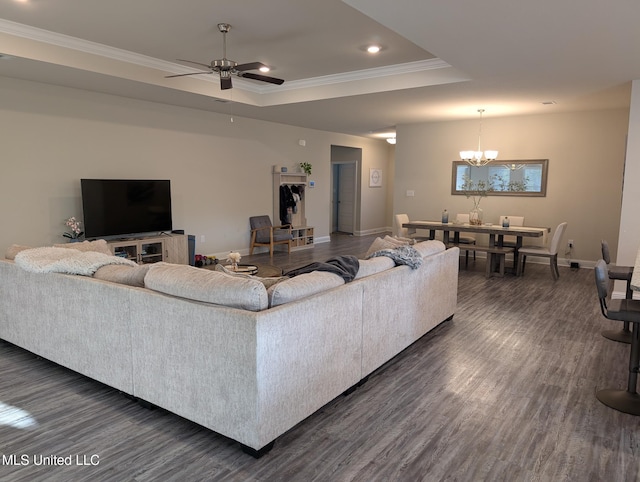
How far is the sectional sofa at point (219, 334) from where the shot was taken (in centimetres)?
221

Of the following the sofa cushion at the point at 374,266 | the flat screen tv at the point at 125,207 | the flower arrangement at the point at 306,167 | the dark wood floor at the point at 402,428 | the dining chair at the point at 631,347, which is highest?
the flower arrangement at the point at 306,167

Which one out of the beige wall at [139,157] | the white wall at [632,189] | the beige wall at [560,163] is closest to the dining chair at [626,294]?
the white wall at [632,189]

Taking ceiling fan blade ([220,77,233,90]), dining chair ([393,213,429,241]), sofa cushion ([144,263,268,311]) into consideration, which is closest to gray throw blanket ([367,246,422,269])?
sofa cushion ([144,263,268,311])

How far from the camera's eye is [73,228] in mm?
5684

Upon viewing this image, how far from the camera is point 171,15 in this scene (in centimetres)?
396

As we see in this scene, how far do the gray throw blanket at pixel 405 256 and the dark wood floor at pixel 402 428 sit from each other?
0.79 meters

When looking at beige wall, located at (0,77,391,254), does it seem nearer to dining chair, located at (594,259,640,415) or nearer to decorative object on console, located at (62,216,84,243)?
decorative object on console, located at (62,216,84,243)

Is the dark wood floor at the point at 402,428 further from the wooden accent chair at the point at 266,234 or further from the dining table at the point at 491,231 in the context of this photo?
the wooden accent chair at the point at 266,234

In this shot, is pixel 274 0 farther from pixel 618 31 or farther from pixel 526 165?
pixel 526 165

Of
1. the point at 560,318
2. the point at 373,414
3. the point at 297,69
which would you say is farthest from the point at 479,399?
the point at 297,69

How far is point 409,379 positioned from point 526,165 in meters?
6.13

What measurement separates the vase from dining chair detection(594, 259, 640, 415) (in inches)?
189

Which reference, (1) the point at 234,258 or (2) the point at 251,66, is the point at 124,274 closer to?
(1) the point at 234,258

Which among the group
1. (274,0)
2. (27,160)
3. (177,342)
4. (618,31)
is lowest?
(177,342)
